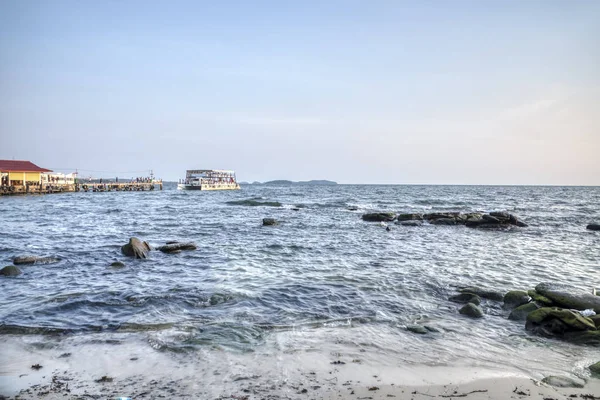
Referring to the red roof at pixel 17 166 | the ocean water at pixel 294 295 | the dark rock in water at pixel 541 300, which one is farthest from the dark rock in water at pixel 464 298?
the red roof at pixel 17 166

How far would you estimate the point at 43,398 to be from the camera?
5852 mm

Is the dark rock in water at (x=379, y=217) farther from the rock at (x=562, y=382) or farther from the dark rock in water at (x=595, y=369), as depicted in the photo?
the rock at (x=562, y=382)

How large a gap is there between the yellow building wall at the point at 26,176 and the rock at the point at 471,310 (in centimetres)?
8345

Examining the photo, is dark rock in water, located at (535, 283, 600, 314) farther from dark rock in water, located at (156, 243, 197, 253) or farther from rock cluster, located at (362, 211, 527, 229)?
rock cluster, located at (362, 211, 527, 229)

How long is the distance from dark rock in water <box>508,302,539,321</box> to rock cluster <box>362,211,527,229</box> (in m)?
24.0

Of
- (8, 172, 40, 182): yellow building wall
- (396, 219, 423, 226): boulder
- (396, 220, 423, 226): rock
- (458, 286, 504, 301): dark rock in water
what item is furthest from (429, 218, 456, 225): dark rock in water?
(8, 172, 40, 182): yellow building wall

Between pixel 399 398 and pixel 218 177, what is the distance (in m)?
122

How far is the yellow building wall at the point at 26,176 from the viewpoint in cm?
7075

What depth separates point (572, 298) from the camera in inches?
421

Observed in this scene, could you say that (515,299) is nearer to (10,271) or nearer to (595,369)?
(595,369)

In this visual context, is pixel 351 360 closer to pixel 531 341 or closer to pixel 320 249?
pixel 531 341

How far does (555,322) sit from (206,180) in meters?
115

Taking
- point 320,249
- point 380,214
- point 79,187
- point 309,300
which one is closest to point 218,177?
point 79,187

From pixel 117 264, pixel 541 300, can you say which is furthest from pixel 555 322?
pixel 117 264
